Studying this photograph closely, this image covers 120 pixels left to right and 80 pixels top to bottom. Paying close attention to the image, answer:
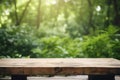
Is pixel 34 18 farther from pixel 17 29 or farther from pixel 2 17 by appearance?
pixel 17 29

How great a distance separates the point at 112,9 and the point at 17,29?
30.2 feet

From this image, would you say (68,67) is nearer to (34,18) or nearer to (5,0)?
(5,0)

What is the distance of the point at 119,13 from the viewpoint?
1588cm

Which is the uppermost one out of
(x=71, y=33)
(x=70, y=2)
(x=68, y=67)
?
(x=70, y=2)

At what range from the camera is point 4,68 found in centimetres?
329

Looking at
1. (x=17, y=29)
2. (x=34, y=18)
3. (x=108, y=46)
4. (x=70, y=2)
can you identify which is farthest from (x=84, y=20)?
(x=108, y=46)

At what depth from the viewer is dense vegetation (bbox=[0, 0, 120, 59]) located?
25.3 feet

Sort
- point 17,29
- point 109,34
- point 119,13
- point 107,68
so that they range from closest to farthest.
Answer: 1. point 107,68
2. point 109,34
3. point 17,29
4. point 119,13

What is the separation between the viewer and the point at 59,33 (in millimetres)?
21609

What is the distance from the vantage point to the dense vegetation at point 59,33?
770 cm

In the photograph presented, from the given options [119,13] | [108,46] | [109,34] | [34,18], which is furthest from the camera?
[34,18]

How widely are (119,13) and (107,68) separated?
43.4 ft

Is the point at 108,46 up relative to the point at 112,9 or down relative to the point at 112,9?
down

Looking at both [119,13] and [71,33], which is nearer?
[119,13]
